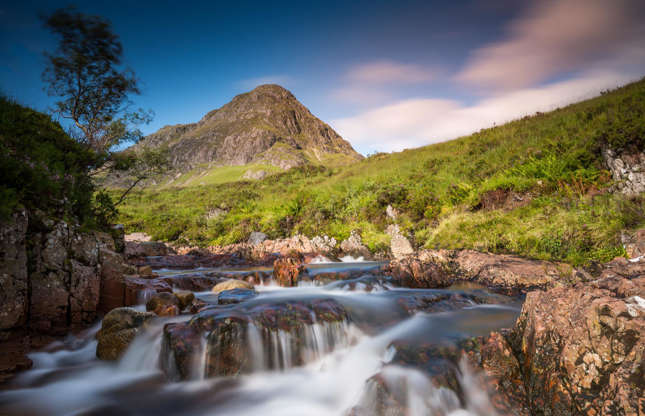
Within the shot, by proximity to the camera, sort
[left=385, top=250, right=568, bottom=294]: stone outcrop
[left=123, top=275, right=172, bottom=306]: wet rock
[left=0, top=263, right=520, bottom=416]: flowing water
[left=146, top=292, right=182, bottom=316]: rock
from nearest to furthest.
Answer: [left=0, top=263, right=520, bottom=416]: flowing water < [left=146, top=292, right=182, bottom=316]: rock < [left=123, top=275, right=172, bottom=306]: wet rock < [left=385, top=250, right=568, bottom=294]: stone outcrop

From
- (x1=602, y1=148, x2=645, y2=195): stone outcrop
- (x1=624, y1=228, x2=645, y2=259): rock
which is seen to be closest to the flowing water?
(x1=624, y1=228, x2=645, y2=259): rock

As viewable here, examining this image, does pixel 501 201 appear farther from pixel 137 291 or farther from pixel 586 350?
pixel 137 291

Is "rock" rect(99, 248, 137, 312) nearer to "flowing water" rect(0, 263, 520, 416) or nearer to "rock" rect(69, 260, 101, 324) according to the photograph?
"rock" rect(69, 260, 101, 324)

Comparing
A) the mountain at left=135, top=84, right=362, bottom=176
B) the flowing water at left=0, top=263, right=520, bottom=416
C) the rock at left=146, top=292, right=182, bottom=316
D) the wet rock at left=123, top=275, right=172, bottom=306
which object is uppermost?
the mountain at left=135, top=84, right=362, bottom=176

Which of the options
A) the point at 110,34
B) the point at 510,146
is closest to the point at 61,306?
the point at 110,34

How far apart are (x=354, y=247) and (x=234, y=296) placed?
7.59 m

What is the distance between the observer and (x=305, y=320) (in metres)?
4.35

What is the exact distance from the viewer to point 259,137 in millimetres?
98125

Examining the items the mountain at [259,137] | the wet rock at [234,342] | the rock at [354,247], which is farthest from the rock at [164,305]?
the mountain at [259,137]

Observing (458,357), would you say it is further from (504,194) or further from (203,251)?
(203,251)

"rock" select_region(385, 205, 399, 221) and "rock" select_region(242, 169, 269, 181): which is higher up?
"rock" select_region(242, 169, 269, 181)

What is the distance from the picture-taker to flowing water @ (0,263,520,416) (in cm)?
292

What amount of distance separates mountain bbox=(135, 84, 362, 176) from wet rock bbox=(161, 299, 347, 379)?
2506 inches

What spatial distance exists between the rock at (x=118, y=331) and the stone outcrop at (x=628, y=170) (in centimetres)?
1186
